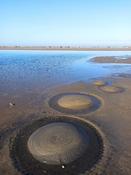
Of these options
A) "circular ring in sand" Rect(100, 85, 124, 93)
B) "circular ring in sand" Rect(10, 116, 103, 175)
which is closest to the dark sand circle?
"circular ring in sand" Rect(10, 116, 103, 175)

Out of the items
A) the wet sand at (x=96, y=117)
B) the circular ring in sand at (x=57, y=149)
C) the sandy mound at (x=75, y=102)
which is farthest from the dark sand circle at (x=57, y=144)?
the sandy mound at (x=75, y=102)

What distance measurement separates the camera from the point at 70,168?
749 centimetres

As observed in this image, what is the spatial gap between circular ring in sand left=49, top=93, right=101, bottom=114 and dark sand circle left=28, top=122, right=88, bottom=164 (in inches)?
129

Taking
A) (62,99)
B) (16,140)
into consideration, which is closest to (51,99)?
(62,99)

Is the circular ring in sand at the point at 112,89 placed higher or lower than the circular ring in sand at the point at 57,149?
lower

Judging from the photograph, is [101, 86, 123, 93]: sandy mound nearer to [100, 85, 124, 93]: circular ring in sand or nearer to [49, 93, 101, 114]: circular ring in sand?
[100, 85, 124, 93]: circular ring in sand

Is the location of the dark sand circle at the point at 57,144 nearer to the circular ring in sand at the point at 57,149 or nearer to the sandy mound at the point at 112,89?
the circular ring in sand at the point at 57,149

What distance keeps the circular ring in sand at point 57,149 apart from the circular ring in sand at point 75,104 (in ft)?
9.17

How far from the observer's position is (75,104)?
566 inches

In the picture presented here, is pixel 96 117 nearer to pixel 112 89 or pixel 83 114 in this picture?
pixel 83 114

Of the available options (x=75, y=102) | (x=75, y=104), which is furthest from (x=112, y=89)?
(x=75, y=104)

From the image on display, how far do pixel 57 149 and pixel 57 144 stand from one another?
0.35m

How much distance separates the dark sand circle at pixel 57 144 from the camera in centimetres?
808

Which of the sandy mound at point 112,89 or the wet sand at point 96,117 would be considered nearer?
the wet sand at point 96,117
